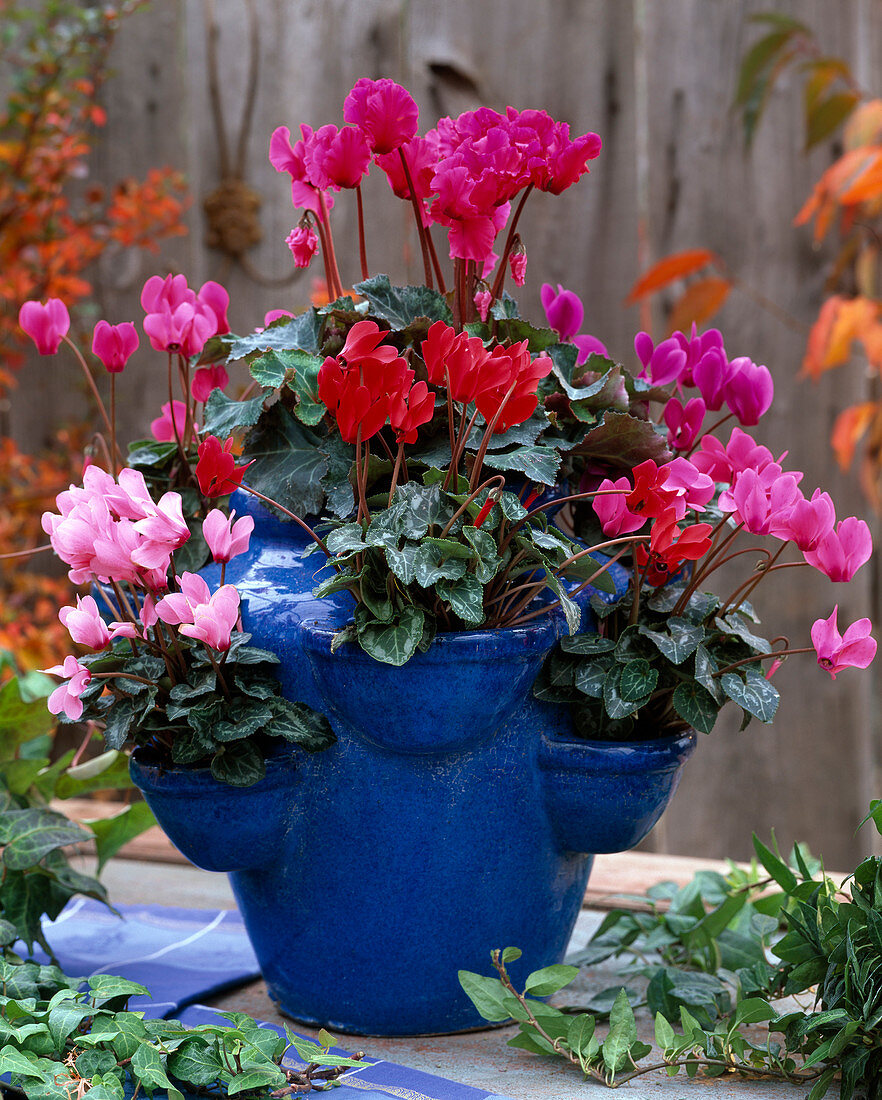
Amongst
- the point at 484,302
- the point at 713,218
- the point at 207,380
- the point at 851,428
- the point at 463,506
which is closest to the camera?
the point at 463,506

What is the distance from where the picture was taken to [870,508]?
5.54ft

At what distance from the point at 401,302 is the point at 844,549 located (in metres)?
0.32

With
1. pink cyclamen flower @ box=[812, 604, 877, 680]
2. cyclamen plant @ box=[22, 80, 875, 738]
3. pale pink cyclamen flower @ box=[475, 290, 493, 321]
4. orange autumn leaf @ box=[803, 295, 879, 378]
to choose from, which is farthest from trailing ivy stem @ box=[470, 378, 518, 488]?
orange autumn leaf @ box=[803, 295, 879, 378]

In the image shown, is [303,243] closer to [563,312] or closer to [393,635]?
[563,312]

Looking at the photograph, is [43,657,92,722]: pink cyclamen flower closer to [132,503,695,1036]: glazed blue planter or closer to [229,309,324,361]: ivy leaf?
[132,503,695,1036]: glazed blue planter

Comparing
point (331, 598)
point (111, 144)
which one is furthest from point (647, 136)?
point (331, 598)

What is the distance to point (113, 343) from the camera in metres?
0.75

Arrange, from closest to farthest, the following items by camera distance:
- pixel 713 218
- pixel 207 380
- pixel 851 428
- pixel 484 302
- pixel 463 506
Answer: pixel 463 506
pixel 484 302
pixel 207 380
pixel 851 428
pixel 713 218

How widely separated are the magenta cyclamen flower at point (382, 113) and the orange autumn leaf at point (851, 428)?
1.01 metres

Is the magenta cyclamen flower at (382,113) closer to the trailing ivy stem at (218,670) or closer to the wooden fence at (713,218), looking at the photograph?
the trailing ivy stem at (218,670)

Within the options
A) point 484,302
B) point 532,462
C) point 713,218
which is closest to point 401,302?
point 484,302

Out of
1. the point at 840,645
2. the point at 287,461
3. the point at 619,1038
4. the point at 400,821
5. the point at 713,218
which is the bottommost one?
the point at 619,1038

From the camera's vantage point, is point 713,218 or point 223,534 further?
point 713,218

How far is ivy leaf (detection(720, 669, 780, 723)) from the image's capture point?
0.64 meters
